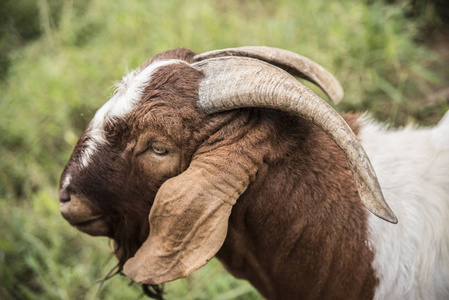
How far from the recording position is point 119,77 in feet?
18.9

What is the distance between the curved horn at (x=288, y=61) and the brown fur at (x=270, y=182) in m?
0.24

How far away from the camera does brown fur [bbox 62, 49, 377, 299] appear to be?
2295 mm

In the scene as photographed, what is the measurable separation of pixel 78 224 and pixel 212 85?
1262mm

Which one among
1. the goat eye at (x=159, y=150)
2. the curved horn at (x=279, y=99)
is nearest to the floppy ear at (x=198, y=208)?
the goat eye at (x=159, y=150)

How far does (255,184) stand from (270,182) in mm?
87

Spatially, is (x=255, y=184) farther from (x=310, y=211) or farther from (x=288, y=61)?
(x=288, y=61)

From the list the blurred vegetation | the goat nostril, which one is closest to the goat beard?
the goat nostril

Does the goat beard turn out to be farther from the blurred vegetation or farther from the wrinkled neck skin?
the blurred vegetation

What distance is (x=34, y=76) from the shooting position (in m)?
6.30

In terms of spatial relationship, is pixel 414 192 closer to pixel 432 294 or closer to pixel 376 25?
pixel 432 294

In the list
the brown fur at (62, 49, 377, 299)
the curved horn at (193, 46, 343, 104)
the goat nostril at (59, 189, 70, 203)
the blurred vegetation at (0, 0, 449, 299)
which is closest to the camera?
the brown fur at (62, 49, 377, 299)

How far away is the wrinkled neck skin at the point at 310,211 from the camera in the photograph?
2.37 meters

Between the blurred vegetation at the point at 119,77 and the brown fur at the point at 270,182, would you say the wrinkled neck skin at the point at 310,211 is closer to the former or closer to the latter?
the brown fur at the point at 270,182

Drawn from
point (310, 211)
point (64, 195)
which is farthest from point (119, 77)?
point (310, 211)
